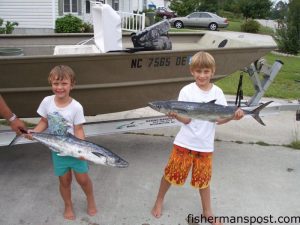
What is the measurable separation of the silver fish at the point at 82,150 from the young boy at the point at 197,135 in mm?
597

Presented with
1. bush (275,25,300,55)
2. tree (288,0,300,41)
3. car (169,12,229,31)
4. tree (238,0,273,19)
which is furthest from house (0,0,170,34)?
tree (238,0,273,19)

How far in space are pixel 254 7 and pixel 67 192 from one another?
42.6m

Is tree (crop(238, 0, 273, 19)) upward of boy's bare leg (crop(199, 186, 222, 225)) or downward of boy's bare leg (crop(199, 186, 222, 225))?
upward

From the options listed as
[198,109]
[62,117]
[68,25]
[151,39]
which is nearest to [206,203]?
[198,109]

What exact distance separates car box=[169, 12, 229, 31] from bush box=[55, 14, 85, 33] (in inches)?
610

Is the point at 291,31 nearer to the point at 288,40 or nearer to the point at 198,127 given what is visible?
the point at 288,40

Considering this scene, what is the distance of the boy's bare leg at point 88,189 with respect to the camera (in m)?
3.39

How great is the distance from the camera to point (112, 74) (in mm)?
4246

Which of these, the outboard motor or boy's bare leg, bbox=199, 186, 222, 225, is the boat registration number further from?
boy's bare leg, bbox=199, 186, 222, 225

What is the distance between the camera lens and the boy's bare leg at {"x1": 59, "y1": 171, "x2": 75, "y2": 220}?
11.1 feet

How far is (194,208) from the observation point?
384cm

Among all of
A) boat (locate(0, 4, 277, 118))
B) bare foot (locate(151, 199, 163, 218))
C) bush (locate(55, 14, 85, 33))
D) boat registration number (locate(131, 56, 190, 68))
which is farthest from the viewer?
bush (locate(55, 14, 85, 33))

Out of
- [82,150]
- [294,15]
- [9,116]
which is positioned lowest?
[82,150]

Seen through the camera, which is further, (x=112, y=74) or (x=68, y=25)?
(x=68, y=25)
